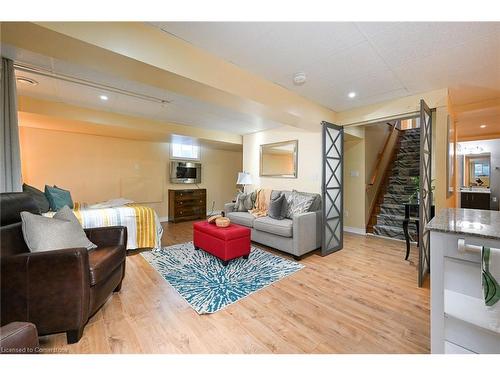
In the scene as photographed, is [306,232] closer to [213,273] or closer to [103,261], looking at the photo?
[213,273]

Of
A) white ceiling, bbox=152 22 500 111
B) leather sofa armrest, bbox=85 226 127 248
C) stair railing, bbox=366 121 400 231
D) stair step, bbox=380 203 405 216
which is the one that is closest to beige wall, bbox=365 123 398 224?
stair railing, bbox=366 121 400 231

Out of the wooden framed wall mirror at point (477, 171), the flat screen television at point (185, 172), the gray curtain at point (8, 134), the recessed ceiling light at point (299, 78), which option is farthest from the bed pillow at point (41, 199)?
the wooden framed wall mirror at point (477, 171)

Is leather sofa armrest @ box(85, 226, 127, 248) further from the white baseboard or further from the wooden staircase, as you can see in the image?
the wooden staircase

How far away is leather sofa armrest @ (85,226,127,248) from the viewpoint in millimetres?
2061

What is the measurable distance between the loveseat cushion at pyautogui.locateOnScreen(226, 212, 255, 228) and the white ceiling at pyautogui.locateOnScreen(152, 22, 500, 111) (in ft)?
7.11

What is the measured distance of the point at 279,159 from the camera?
4.64m

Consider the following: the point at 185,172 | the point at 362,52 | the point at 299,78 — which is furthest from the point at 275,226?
the point at 185,172

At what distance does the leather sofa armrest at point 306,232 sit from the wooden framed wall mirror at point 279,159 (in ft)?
4.35

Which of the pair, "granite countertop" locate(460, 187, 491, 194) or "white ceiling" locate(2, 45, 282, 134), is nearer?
"white ceiling" locate(2, 45, 282, 134)

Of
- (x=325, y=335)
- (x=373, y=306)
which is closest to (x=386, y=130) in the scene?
(x=373, y=306)

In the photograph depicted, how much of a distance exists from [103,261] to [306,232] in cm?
245

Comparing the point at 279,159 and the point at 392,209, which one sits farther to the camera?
the point at 279,159
